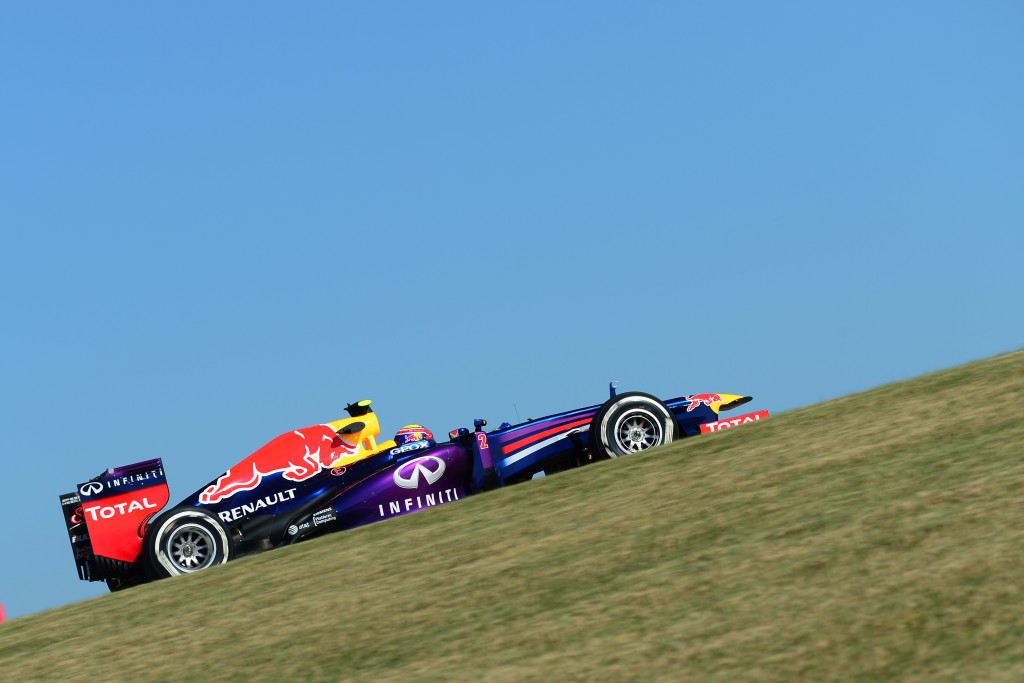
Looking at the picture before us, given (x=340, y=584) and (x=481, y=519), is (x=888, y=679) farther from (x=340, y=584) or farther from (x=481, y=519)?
(x=481, y=519)

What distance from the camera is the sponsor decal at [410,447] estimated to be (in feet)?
45.3

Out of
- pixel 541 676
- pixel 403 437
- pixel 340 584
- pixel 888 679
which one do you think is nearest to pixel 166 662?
pixel 340 584

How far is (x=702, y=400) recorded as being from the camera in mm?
14016

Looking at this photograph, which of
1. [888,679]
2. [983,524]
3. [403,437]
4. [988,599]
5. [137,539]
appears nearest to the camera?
[888,679]

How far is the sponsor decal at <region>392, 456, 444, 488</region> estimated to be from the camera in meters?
13.4

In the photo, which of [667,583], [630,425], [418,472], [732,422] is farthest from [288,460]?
[667,583]

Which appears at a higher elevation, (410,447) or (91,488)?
(91,488)

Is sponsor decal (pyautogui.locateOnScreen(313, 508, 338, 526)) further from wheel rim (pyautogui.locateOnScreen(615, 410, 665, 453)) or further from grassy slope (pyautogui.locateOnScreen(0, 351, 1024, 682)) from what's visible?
wheel rim (pyautogui.locateOnScreen(615, 410, 665, 453))

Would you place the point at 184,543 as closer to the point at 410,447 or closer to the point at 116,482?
the point at 116,482

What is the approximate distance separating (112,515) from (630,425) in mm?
5885

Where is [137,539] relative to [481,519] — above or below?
above

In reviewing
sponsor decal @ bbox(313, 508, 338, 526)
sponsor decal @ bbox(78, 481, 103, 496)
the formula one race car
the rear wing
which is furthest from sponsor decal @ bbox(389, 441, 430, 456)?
sponsor decal @ bbox(78, 481, 103, 496)

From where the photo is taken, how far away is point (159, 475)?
13.4 metres

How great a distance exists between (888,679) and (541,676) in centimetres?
184
